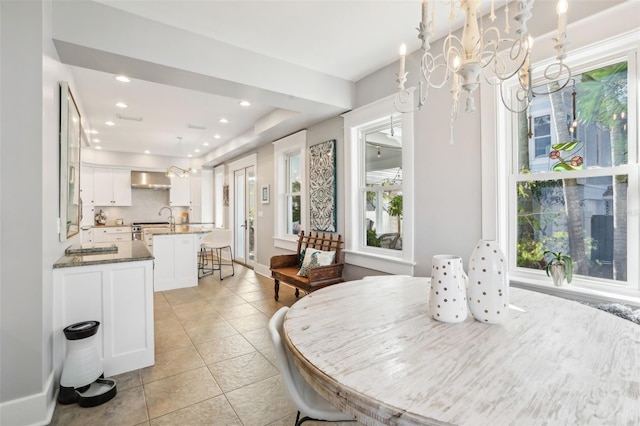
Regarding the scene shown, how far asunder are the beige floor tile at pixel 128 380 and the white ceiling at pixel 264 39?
2523mm

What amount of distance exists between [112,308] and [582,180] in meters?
3.56

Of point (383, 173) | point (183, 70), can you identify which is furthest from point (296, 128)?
point (183, 70)

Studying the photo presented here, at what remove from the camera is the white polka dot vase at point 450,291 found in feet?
3.94

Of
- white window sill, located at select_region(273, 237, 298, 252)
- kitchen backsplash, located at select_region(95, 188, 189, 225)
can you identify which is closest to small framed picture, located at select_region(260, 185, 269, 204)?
white window sill, located at select_region(273, 237, 298, 252)

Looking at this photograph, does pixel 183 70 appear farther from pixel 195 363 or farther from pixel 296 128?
pixel 195 363

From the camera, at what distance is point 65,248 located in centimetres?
265

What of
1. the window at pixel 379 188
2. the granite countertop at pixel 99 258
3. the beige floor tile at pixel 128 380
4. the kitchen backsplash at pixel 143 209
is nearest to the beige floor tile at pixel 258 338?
the beige floor tile at pixel 128 380

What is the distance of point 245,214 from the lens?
662cm

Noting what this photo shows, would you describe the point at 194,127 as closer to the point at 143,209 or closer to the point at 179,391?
the point at 143,209

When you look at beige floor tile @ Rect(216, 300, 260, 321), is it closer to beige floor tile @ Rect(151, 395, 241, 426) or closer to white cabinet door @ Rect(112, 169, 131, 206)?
beige floor tile @ Rect(151, 395, 241, 426)

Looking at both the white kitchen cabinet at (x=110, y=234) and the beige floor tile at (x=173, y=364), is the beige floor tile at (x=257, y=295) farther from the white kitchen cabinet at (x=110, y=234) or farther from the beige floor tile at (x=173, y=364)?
the white kitchen cabinet at (x=110, y=234)

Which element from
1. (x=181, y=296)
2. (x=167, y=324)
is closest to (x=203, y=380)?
(x=167, y=324)

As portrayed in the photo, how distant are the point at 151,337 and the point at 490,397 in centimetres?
257

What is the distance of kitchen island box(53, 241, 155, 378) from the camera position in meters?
2.10
